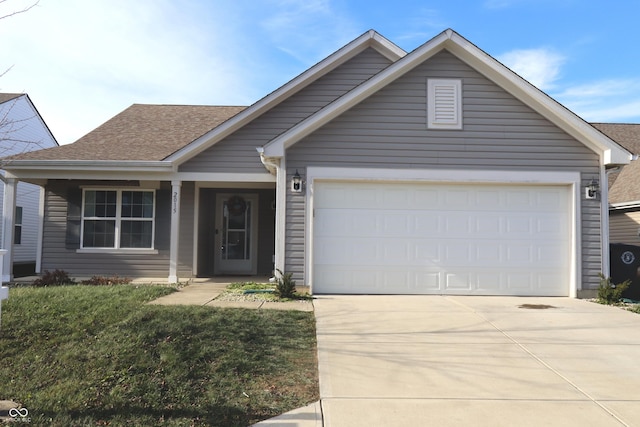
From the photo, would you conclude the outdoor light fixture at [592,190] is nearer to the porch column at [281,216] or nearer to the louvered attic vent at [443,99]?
the louvered attic vent at [443,99]

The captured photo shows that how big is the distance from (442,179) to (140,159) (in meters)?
7.07

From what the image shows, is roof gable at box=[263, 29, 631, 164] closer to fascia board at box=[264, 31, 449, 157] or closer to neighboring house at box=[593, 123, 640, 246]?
fascia board at box=[264, 31, 449, 157]

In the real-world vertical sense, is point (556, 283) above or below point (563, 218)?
below

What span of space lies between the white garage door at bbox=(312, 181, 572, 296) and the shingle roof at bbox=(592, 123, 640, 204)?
649cm

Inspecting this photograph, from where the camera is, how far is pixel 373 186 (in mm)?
9406

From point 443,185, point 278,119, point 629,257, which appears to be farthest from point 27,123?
point 629,257

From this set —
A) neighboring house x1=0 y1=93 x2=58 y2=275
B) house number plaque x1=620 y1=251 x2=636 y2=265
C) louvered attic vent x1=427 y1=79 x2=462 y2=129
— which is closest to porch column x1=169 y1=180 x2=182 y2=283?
louvered attic vent x1=427 y1=79 x2=462 y2=129

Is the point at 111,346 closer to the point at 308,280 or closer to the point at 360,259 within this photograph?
the point at 308,280

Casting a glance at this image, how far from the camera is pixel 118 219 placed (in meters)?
11.9

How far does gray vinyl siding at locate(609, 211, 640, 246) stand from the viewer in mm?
13742

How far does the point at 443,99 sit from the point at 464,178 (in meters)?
1.70

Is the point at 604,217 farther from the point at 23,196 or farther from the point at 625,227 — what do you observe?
the point at 23,196

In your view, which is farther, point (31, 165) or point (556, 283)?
point (31, 165)

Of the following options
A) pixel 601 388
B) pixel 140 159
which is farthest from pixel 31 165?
pixel 601 388
